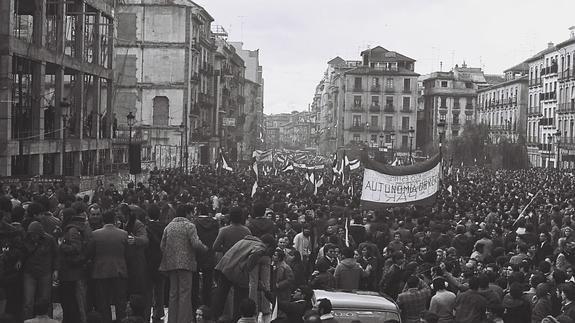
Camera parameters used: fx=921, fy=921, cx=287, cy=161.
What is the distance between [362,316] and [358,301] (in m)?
0.24

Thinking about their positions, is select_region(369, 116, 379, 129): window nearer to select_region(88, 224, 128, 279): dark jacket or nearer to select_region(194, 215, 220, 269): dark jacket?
select_region(194, 215, 220, 269): dark jacket

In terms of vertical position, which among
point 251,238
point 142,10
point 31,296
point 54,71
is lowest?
point 31,296

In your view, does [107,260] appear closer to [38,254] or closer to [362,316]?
[38,254]

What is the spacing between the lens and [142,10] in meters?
64.8

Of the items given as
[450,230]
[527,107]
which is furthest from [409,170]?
[527,107]

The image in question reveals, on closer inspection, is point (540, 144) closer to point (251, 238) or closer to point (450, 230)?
point (450, 230)

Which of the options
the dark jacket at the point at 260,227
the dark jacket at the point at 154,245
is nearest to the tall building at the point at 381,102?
the dark jacket at the point at 260,227

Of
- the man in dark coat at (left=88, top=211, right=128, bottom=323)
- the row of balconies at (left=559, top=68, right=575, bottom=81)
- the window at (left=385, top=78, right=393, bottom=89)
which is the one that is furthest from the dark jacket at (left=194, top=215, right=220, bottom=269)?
the window at (left=385, top=78, right=393, bottom=89)

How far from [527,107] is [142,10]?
4558 centimetres

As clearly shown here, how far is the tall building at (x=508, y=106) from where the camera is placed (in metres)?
94.2

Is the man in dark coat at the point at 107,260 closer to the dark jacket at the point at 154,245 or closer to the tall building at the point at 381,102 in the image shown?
the dark jacket at the point at 154,245

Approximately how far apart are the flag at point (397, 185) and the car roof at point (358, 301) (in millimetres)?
8578

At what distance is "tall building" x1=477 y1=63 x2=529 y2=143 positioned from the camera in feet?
309

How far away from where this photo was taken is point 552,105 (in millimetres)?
83125
